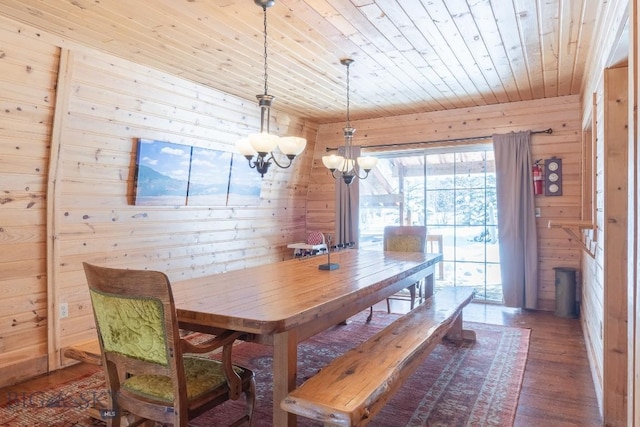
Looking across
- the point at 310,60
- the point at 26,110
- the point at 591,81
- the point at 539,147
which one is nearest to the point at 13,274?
the point at 26,110

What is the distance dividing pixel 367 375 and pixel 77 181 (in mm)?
2687

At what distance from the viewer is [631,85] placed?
5.29 feet

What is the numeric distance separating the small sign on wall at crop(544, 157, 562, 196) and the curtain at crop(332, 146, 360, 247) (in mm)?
2273

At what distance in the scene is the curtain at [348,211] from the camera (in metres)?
5.84

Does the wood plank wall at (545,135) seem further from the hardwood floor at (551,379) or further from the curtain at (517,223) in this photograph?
the hardwood floor at (551,379)

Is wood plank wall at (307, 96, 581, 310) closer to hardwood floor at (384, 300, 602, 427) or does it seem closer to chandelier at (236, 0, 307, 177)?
hardwood floor at (384, 300, 602, 427)

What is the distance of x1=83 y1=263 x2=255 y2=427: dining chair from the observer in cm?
163

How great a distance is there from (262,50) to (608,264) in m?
2.70

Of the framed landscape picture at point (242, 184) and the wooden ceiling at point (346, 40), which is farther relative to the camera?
the framed landscape picture at point (242, 184)

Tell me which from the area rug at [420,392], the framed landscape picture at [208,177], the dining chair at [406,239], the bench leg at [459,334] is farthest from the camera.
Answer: the dining chair at [406,239]

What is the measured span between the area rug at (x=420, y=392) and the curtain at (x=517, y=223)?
1.12 meters

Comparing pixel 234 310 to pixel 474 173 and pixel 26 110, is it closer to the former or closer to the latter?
pixel 26 110

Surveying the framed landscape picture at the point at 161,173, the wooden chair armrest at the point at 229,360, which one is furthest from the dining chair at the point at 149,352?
the framed landscape picture at the point at 161,173

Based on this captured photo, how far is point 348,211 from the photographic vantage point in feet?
19.2
